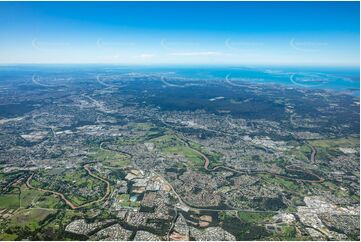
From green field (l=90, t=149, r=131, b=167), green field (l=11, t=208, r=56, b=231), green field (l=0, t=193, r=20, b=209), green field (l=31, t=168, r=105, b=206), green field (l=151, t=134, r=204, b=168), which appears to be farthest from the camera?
green field (l=151, t=134, r=204, b=168)

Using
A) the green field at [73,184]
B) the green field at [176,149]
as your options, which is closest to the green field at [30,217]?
the green field at [73,184]

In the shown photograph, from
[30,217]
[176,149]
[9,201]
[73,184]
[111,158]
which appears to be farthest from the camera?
[176,149]

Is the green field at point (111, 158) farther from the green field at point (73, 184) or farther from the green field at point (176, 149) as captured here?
the green field at point (176, 149)

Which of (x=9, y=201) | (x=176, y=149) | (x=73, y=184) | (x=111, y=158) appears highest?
(x=9, y=201)

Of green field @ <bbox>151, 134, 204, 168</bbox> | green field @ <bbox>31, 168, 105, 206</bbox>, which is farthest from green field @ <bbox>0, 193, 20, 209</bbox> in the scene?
green field @ <bbox>151, 134, 204, 168</bbox>

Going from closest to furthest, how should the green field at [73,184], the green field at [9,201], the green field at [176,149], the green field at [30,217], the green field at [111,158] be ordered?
the green field at [30,217] < the green field at [9,201] < the green field at [73,184] < the green field at [111,158] < the green field at [176,149]

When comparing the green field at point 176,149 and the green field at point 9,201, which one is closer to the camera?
the green field at point 9,201

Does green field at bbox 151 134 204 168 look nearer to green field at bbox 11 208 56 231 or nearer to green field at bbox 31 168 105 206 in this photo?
green field at bbox 31 168 105 206

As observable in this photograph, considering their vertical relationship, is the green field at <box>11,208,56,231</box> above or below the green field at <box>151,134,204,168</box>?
above

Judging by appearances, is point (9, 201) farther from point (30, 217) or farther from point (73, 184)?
point (73, 184)

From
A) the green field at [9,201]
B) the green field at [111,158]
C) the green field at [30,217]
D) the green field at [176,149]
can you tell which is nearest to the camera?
the green field at [30,217]

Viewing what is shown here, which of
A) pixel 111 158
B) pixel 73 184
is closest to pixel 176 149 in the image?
pixel 111 158
